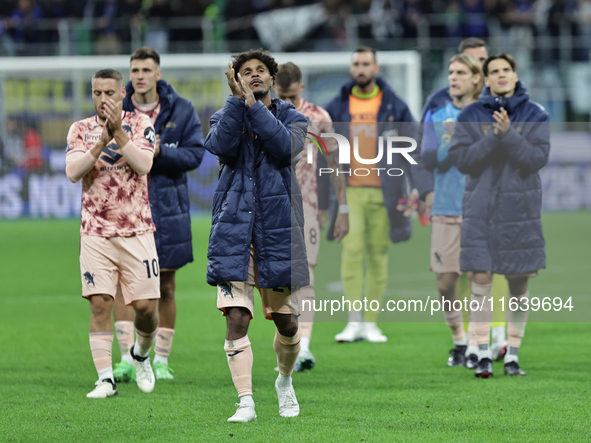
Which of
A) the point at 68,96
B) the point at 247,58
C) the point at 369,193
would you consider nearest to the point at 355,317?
the point at 369,193

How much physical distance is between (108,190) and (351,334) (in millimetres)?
3252

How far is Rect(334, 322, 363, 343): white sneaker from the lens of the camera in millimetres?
8828

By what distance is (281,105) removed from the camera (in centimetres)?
574

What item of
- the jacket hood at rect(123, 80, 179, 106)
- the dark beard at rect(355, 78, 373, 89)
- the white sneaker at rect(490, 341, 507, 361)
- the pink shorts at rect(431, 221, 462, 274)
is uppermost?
the dark beard at rect(355, 78, 373, 89)

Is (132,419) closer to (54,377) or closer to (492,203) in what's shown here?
(54,377)

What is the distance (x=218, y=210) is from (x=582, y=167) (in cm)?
1679

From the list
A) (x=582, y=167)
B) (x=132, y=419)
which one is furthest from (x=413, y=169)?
(x=582, y=167)

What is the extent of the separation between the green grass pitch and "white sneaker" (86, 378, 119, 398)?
92 mm

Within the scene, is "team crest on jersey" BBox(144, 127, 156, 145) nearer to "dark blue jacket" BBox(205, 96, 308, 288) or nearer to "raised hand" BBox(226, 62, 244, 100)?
"dark blue jacket" BBox(205, 96, 308, 288)

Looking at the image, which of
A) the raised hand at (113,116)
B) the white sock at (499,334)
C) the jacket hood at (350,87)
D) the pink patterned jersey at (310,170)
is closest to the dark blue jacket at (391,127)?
the jacket hood at (350,87)

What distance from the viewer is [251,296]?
220 inches

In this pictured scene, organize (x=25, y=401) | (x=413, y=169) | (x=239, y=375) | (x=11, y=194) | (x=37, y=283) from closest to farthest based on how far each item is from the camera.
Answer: (x=239, y=375)
(x=25, y=401)
(x=413, y=169)
(x=37, y=283)
(x=11, y=194)

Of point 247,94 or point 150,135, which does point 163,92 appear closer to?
point 150,135

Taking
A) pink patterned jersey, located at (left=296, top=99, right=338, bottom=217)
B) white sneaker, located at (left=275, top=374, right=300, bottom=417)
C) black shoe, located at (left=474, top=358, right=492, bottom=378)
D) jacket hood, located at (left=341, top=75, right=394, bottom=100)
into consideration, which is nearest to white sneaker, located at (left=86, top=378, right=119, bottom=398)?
white sneaker, located at (left=275, top=374, right=300, bottom=417)
